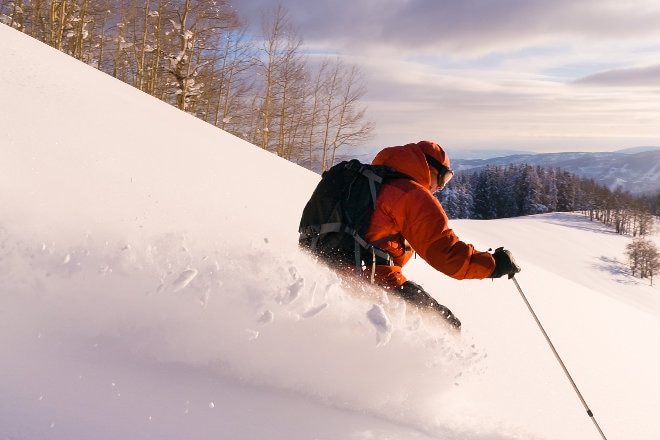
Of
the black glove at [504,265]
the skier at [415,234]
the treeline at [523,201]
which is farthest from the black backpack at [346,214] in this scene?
the treeline at [523,201]

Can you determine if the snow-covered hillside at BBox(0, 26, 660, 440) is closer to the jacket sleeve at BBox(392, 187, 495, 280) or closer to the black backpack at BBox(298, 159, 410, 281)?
the black backpack at BBox(298, 159, 410, 281)

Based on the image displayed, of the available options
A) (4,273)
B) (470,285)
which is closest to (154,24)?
(470,285)

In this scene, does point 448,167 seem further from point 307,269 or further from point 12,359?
point 12,359

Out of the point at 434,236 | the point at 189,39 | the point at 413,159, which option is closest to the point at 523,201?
the point at 189,39

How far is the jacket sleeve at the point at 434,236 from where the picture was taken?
2.56 m

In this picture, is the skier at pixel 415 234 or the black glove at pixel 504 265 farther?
the black glove at pixel 504 265

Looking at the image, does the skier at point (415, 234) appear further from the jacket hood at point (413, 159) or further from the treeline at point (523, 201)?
the treeline at point (523, 201)

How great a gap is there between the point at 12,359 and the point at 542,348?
14.6 ft

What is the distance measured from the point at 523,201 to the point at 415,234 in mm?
112963

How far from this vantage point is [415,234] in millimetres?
2611

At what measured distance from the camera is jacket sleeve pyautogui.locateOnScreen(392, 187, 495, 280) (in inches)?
101

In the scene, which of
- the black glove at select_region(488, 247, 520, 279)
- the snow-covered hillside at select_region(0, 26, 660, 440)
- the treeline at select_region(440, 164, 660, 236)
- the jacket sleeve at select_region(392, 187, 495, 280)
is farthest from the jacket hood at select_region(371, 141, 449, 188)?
the treeline at select_region(440, 164, 660, 236)

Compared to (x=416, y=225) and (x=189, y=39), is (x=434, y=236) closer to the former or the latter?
(x=416, y=225)

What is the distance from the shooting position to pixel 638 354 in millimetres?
5977
